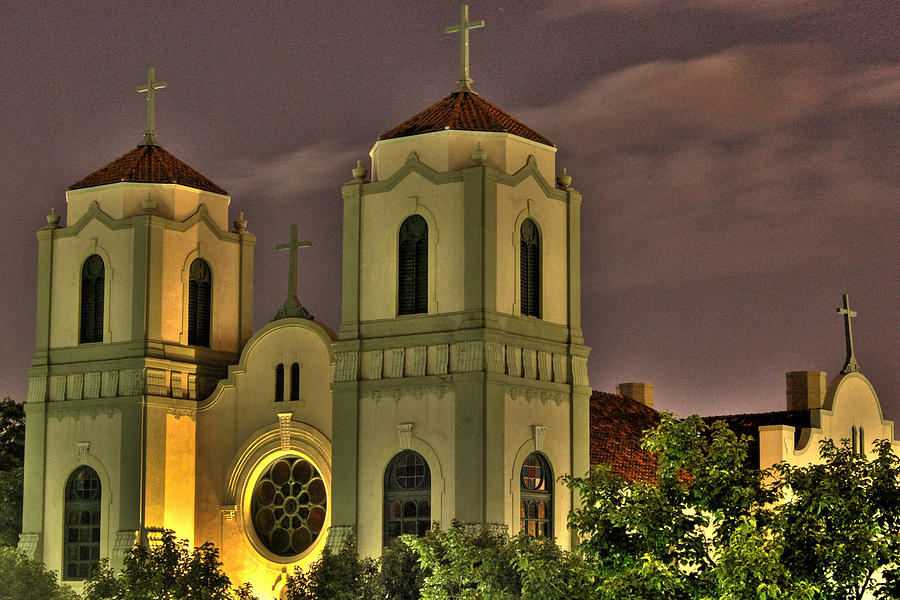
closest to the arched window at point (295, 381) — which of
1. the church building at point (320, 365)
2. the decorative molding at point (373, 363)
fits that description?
the church building at point (320, 365)

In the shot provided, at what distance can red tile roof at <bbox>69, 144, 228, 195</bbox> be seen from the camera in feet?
167

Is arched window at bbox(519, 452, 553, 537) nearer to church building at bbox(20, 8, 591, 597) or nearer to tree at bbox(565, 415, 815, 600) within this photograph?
church building at bbox(20, 8, 591, 597)

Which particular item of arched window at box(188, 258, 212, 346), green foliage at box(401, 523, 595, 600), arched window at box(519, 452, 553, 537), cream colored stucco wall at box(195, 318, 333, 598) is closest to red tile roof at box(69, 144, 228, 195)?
arched window at box(188, 258, 212, 346)

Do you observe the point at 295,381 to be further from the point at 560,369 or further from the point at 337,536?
the point at 560,369

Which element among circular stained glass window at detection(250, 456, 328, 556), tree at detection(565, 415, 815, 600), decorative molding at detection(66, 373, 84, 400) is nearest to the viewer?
tree at detection(565, 415, 815, 600)

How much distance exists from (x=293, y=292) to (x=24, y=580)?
Answer: 10764 millimetres

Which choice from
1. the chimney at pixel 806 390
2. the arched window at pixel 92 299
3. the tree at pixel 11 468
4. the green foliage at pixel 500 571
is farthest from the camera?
the chimney at pixel 806 390

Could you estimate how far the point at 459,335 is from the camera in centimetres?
4369

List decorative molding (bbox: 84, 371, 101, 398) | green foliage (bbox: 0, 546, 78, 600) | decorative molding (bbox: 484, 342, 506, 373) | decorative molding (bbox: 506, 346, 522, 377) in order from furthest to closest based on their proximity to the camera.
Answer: decorative molding (bbox: 84, 371, 101, 398) < green foliage (bbox: 0, 546, 78, 600) < decorative molding (bbox: 506, 346, 522, 377) < decorative molding (bbox: 484, 342, 506, 373)

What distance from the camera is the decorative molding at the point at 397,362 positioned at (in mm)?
44688

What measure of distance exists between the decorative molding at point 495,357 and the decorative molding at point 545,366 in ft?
5.44

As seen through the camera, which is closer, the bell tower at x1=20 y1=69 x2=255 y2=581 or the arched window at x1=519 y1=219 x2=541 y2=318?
the arched window at x1=519 y1=219 x2=541 y2=318

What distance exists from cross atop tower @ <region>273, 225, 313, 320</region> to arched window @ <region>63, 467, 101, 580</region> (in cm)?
714

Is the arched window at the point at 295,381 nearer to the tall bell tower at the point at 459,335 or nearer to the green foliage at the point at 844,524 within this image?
the tall bell tower at the point at 459,335
